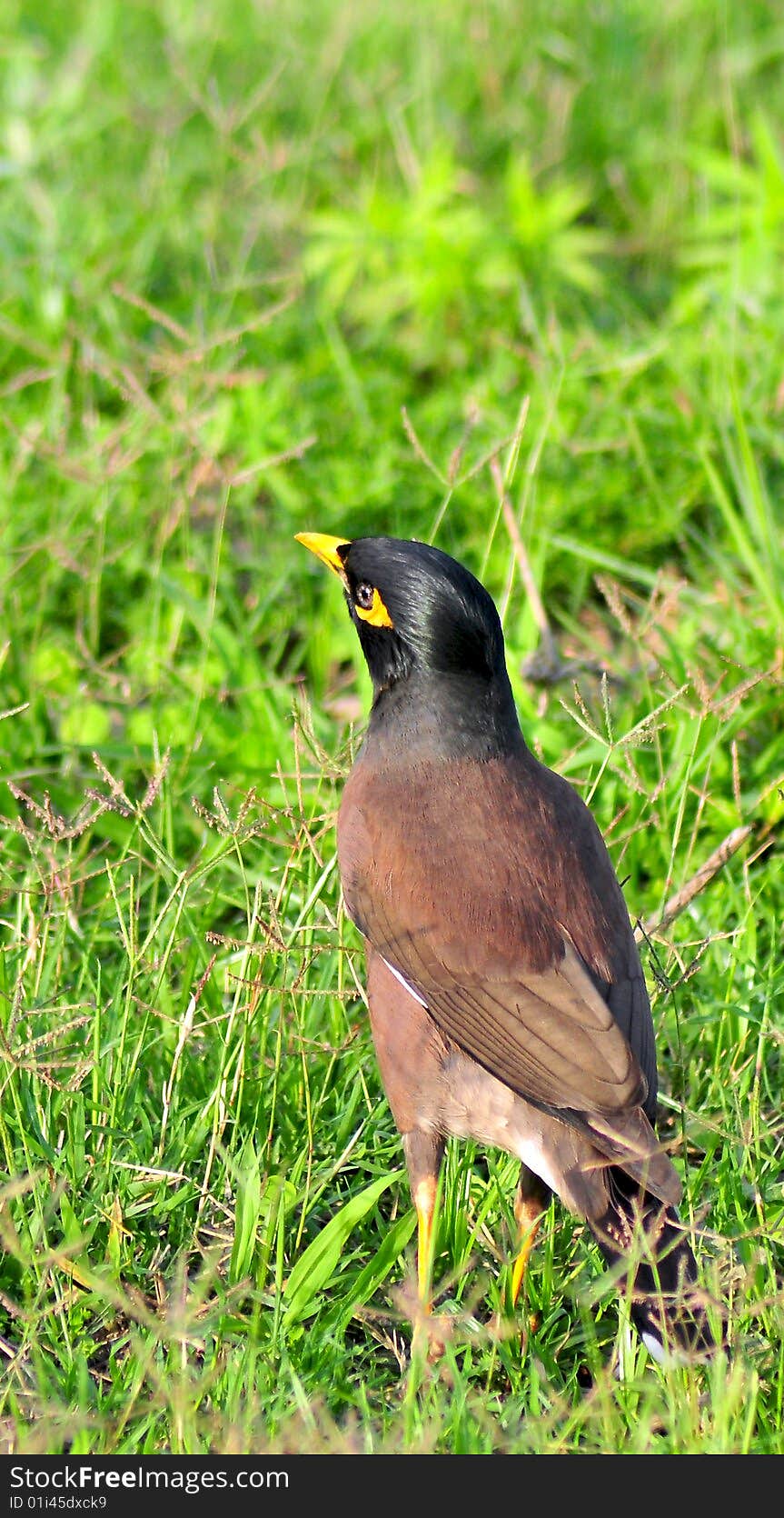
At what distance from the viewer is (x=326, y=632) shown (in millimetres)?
4941

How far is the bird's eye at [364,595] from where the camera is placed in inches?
136

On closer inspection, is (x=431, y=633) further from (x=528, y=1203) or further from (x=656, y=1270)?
(x=656, y=1270)

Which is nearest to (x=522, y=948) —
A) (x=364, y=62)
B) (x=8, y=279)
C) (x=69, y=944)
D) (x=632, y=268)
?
(x=69, y=944)

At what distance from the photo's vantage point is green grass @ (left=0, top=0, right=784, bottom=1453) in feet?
10.00

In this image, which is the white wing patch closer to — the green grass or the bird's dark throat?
the green grass

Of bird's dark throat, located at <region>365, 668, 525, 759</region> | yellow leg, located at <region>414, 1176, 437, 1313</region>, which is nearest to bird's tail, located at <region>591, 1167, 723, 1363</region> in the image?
yellow leg, located at <region>414, 1176, 437, 1313</region>

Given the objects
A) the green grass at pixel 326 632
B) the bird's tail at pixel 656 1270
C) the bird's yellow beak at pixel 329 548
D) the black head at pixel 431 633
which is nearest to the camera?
the bird's tail at pixel 656 1270

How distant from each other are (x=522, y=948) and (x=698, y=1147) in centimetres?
76

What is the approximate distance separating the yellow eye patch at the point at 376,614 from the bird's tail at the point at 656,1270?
121 cm

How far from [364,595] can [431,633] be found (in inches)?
8.2

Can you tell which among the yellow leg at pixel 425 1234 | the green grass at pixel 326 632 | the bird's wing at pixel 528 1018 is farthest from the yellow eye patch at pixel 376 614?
the yellow leg at pixel 425 1234

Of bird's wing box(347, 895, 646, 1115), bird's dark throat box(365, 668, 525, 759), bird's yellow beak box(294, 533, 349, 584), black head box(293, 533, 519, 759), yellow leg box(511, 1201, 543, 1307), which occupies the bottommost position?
yellow leg box(511, 1201, 543, 1307)

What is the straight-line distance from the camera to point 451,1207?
3225mm

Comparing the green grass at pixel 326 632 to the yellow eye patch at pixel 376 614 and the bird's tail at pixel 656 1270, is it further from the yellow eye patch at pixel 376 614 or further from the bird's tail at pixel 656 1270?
the yellow eye patch at pixel 376 614
